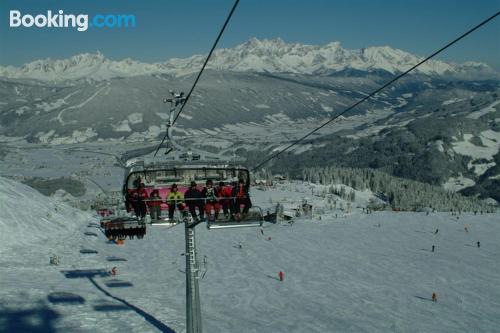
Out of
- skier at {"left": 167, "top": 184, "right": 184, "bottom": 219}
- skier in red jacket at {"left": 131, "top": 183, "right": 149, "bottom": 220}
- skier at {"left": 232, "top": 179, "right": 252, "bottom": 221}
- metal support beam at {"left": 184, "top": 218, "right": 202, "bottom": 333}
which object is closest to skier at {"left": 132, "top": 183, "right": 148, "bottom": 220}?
skier in red jacket at {"left": 131, "top": 183, "right": 149, "bottom": 220}

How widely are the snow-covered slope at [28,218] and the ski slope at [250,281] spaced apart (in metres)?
0.29

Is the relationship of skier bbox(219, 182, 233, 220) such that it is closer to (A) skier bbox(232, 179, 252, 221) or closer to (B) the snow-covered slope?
(A) skier bbox(232, 179, 252, 221)

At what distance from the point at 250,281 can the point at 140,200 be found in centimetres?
3376

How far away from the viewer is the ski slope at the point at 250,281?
3222cm

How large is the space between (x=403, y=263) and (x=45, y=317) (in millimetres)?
50082

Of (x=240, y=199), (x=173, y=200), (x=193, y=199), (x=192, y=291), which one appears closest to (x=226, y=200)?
(x=240, y=199)

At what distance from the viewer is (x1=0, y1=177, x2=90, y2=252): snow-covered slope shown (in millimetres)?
54469

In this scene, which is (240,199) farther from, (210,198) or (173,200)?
(173,200)

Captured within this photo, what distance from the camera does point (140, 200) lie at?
1936cm

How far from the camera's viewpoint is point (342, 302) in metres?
44.4

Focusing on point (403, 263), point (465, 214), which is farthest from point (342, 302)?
point (465, 214)

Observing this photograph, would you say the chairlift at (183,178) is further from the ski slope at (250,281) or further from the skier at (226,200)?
the ski slope at (250,281)

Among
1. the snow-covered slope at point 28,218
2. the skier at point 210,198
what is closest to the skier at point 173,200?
the skier at point 210,198

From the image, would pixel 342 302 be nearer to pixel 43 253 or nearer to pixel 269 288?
pixel 269 288
